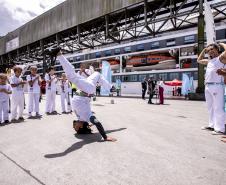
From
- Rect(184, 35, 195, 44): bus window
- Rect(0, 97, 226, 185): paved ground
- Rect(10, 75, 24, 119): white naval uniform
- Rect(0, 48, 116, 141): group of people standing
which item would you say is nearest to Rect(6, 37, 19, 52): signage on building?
Rect(0, 48, 116, 141): group of people standing

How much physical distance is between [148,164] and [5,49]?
38.0 metres

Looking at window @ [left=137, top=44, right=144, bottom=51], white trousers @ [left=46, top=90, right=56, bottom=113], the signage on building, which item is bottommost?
white trousers @ [left=46, top=90, right=56, bottom=113]

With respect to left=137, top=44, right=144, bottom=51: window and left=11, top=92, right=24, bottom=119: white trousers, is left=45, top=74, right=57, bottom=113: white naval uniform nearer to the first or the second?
left=11, top=92, right=24, bottom=119: white trousers

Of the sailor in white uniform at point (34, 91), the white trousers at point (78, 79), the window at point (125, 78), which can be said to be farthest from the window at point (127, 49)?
the white trousers at point (78, 79)

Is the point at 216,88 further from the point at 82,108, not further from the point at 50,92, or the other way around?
the point at 50,92

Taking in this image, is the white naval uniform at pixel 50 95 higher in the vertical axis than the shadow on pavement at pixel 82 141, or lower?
higher

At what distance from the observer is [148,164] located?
3031mm

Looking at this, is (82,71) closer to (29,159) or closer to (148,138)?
(148,138)

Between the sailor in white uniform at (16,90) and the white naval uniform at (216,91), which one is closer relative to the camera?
the white naval uniform at (216,91)

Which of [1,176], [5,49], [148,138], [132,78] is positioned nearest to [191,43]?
[132,78]

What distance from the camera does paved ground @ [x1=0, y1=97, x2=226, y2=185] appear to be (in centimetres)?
259

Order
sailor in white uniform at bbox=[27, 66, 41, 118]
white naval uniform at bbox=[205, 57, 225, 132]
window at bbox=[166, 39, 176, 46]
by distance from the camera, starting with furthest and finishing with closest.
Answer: window at bbox=[166, 39, 176, 46]
sailor in white uniform at bbox=[27, 66, 41, 118]
white naval uniform at bbox=[205, 57, 225, 132]

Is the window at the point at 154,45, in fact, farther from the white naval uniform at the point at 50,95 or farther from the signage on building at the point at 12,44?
the white naval uniform at the point at 50,95

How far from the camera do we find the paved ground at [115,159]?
259 cm
